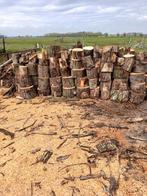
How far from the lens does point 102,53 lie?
8.51m

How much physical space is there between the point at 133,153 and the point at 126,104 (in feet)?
9.17

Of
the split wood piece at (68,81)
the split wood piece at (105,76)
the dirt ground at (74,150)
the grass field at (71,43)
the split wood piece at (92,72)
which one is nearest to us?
A: the dirt ground at (74,150)

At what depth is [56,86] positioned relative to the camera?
9023 mm

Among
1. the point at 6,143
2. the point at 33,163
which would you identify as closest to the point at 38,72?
the point at 6,143

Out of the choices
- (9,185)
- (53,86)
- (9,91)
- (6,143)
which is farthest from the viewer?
(9,91)

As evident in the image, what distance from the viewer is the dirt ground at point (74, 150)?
482 cm

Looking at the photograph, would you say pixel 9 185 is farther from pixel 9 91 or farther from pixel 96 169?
pixel 9 91

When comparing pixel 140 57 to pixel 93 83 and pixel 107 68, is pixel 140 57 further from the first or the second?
pixel 93 83

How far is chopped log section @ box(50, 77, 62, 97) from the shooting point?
9.02 metres

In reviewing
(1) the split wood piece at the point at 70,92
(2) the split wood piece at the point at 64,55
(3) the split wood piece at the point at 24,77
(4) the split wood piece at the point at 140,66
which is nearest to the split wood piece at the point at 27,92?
(3) the split wood piece at the point at 24,77

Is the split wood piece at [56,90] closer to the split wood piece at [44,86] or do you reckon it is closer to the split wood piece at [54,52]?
the split wood piece at [44,86]

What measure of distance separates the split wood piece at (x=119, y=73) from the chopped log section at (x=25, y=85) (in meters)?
2.54

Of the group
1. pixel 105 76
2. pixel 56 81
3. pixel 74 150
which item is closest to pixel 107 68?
pixel 105 76

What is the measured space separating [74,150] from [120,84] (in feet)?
10.3
